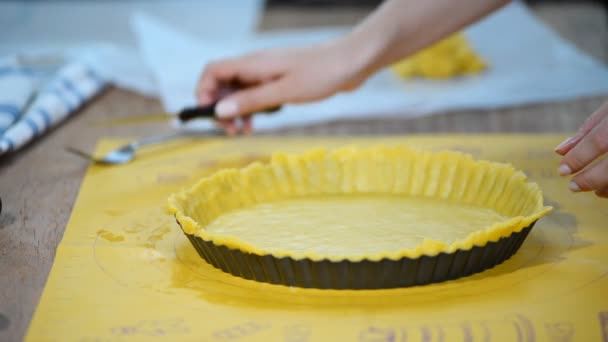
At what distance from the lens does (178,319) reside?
814 millimetres

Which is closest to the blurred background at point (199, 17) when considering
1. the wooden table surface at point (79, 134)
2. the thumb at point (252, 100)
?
the wooden table surface at point (79, 134)

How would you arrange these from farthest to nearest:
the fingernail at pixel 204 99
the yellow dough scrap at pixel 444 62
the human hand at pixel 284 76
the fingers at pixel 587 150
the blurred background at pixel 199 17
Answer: the blurred background at pixel 199 17 < the yellow dough scrap at pixel 444 62 < the fingernail at pixel 204 99 < the human hand at pixel 284 76 < the fingers at pixel 587 150

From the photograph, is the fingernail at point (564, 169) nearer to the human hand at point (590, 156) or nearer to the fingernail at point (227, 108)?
the human hand at point (590, 156)

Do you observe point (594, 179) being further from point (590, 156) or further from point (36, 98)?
point (36, 98)

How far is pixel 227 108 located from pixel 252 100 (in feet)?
0.15

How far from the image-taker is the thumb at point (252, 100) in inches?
52.0

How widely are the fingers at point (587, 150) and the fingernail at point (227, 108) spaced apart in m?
0.58

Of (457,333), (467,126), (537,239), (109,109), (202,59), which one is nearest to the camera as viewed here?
(457,333)

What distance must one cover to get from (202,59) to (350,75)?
0.76 meters

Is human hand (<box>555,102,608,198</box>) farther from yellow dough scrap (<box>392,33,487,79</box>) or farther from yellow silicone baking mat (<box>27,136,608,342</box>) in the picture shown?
yellow dough scrap (<box>392,33,487,79</box>)

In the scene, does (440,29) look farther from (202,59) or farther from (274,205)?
(202,59)

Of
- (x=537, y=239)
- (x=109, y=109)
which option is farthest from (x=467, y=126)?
(x=109, y=109)

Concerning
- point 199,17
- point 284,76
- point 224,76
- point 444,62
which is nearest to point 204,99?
point 224,76

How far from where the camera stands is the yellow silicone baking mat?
0.78m
